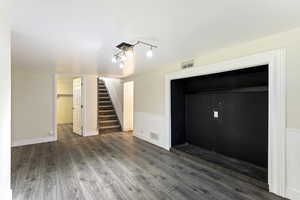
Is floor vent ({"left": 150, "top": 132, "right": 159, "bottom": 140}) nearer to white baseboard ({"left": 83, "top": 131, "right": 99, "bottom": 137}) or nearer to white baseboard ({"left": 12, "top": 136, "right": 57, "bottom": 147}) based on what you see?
white baseboard ({"left": 83, "top": 131, "right": 99, "bottom": 137})

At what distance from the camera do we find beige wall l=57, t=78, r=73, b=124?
8.19 metres

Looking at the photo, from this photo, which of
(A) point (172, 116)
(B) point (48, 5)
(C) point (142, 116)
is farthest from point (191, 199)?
(C) point (142, 116)

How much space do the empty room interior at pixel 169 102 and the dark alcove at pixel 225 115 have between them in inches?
0.9

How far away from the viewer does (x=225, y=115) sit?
3.53m

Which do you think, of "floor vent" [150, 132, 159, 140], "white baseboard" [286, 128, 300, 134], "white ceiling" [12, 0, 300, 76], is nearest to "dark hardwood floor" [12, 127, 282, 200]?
"floor vent" [150, 132, 159, 140]

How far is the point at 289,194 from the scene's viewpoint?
207cm

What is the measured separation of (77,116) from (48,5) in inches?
199

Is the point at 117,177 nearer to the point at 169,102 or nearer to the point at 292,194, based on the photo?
the point at 169,102

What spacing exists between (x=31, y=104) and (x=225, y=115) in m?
5.16

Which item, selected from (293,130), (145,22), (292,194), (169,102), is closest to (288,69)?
(293,130)

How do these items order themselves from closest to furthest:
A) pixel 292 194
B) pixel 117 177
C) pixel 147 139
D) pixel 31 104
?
pixel 292 194 < pixel 117 177 < pixel 31 104 < pixel 147 139

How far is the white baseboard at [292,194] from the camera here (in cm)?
200

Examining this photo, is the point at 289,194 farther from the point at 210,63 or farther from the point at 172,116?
the point at 172,116

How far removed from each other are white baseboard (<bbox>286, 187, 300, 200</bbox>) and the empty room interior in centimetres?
2
